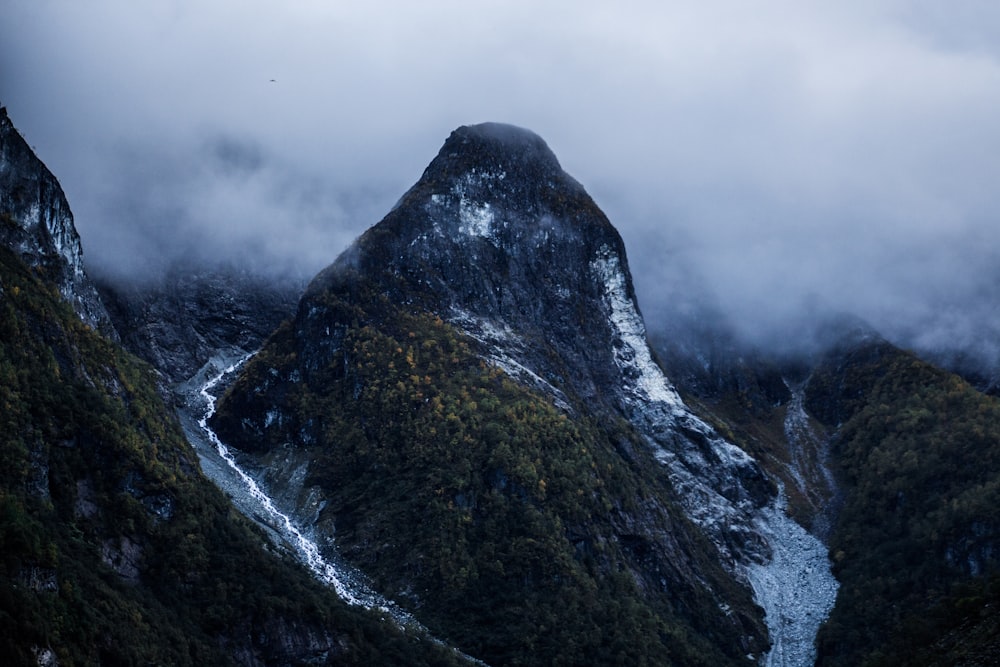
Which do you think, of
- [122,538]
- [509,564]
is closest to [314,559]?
[509,564]

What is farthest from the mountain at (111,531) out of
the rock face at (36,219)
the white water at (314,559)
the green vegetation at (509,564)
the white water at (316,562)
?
the green vegetation at (509,564)

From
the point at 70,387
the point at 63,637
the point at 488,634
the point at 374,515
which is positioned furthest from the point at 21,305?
the point at 488,634

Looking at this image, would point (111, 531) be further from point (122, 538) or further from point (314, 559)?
point (314, 559)

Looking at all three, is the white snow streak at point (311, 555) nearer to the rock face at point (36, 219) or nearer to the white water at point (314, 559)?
the white water at point (314, 559)

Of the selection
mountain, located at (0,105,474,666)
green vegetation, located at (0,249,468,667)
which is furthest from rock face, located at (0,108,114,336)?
green vegetation, located at (0,249,468,667)

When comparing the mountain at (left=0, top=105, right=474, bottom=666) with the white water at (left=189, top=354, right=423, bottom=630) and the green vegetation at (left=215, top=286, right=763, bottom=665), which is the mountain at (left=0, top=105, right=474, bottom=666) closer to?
the white water at (left=189, top=354, right=423, bottom=630)
